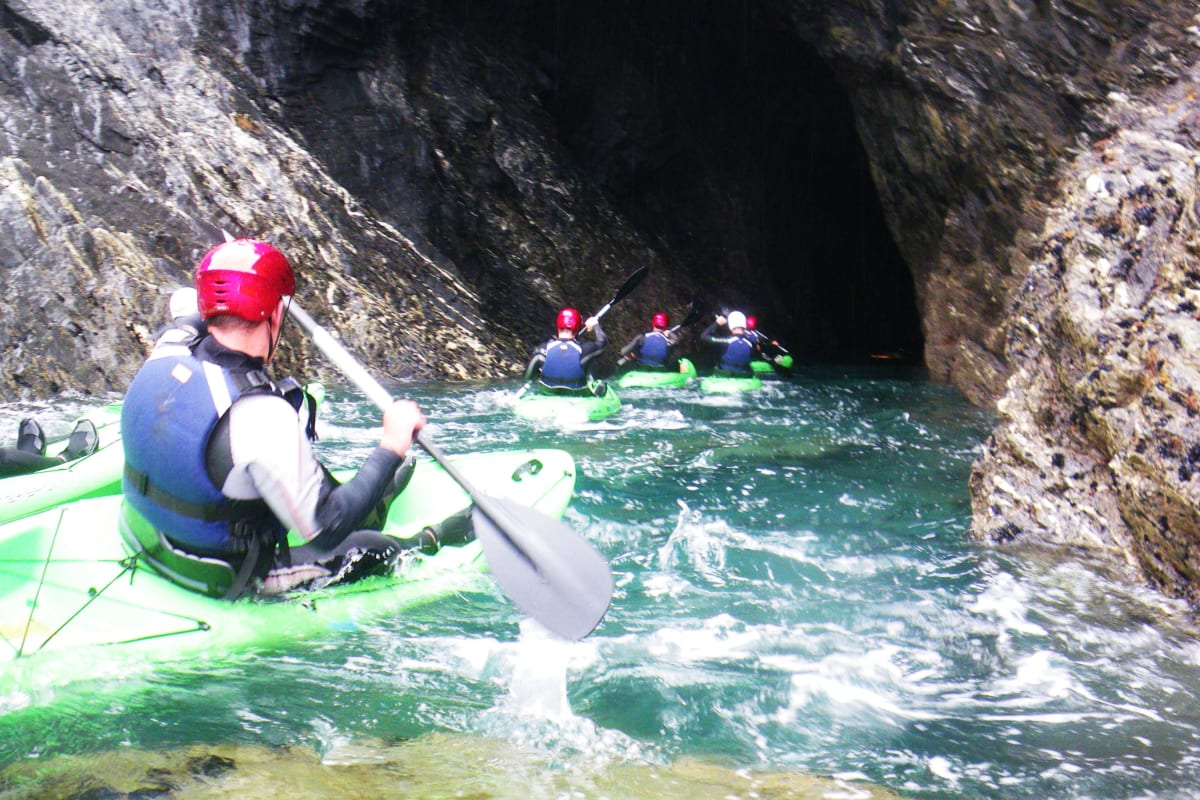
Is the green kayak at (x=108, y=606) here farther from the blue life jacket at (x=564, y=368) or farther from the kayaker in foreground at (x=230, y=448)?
the blue life jacket at (x=564, y=368)

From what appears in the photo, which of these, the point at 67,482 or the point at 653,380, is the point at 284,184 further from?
the point at 67,482

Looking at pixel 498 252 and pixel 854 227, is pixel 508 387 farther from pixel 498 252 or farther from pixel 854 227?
pixel 854 227

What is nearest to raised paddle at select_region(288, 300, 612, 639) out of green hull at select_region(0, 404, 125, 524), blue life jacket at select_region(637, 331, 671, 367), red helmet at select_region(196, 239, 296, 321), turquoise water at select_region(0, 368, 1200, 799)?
turquoise water at select_region(0, 368, 1200, 799)

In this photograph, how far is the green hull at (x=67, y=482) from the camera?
13.0 feet

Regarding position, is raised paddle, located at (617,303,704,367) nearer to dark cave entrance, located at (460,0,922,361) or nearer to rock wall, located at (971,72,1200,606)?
dark cave entrance, located at (460,0,922,361)

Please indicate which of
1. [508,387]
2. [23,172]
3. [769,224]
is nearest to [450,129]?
Result: [508,387]

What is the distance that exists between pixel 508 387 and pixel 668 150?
6928mm

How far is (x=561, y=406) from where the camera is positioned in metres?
8.34

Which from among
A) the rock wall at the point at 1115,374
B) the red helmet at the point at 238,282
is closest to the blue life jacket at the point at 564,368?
the rock wall at the point at 1115,374

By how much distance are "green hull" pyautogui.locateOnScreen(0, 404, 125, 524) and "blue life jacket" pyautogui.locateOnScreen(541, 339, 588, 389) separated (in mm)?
4623

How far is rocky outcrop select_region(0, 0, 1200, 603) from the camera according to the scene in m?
4.43

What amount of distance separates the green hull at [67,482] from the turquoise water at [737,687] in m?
1.41

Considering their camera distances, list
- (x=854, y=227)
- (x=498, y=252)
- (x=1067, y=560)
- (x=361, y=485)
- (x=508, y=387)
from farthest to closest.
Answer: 1. (x=854, y=227)
2. (x=498, y=252)
3. (x=508, y=387)
4. (x=1067, y=560)
5. (x=361, y=485)

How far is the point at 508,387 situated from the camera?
10367mm
